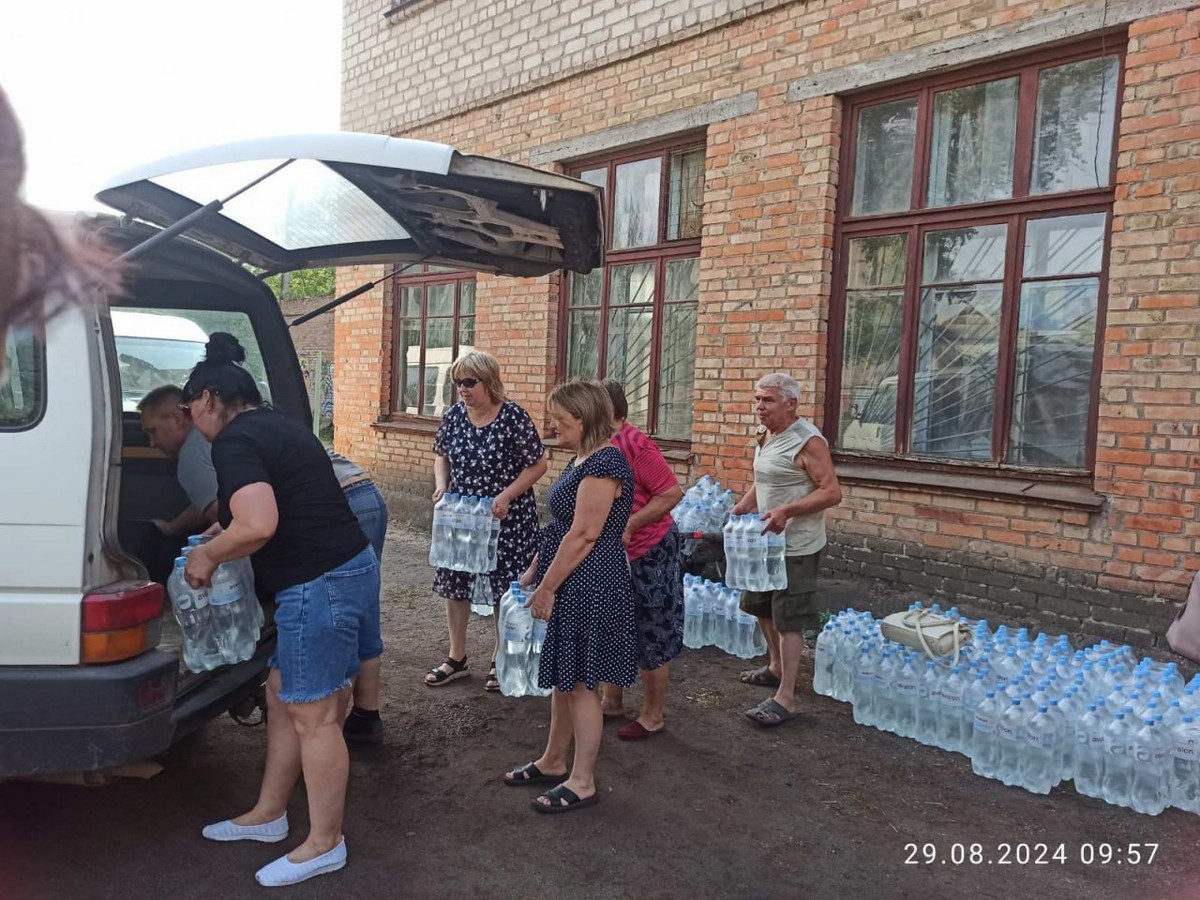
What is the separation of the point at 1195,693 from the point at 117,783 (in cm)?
455

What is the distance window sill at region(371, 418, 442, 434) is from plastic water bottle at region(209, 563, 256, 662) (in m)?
5.94

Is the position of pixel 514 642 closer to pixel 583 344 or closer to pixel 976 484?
pixel 976 484

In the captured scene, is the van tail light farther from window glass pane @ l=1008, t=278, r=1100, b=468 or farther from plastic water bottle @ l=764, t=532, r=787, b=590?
window glass pane @ l=1008, t=278, r=1100, b=468

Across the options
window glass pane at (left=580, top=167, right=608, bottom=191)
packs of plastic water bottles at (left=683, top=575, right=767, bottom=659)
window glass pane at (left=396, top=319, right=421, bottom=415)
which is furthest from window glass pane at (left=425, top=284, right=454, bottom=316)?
packs of plastic water bottles at (left=683, top=575, right=767, bottom=659)

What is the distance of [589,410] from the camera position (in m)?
3.45

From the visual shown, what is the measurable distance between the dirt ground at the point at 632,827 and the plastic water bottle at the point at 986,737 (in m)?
0.08

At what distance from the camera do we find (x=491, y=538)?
15.2 feet

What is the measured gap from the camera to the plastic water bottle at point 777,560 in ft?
14.8

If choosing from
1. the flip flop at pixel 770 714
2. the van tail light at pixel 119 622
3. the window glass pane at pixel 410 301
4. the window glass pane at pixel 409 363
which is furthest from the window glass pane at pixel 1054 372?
the window glass pane at pixel 410 301

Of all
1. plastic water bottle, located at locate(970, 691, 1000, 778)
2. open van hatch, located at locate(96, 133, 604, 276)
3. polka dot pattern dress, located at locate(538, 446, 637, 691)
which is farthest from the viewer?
plastic water bottle, located at locate(970, 691, 1000, 778)

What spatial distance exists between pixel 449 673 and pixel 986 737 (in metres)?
2.70

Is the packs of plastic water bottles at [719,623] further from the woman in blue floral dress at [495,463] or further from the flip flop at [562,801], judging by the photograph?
the flip flop at [562,801]

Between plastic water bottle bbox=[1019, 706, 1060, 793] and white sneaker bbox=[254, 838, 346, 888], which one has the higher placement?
plastic water bottle bbox=[1019, 706, 1060, 793]

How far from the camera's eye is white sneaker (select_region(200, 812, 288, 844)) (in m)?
3.13
